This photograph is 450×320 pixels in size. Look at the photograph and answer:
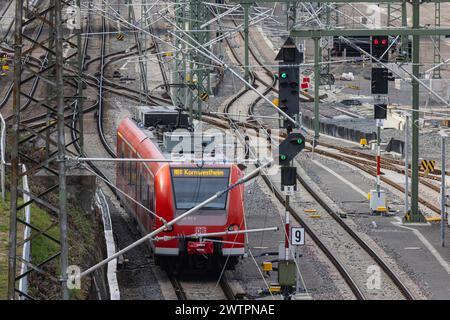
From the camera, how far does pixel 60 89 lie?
18.4 metres

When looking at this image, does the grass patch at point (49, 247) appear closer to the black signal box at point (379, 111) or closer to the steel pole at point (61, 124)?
the steel pole at point (61, 124)

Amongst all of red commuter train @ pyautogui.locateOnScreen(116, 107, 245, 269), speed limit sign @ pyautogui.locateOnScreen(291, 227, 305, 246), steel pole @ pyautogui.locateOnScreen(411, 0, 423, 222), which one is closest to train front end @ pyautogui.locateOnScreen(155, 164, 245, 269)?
red commuter train @ pyautogui.locateOnScreen(116, 107, 245, 269)

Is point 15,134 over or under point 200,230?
over

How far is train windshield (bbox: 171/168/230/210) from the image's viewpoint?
27.3 m

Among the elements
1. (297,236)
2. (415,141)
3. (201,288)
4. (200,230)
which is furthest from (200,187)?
(415,141)

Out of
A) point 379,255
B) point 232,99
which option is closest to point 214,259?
point 379,255

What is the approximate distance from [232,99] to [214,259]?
33.5 metres

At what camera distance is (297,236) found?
82.0ft

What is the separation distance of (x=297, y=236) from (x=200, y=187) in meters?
3.11

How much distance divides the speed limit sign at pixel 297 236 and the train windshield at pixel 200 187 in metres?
2.60

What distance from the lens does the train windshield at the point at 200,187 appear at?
1073 inches

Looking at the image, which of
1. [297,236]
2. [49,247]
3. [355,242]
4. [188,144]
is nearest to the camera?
[49,247]

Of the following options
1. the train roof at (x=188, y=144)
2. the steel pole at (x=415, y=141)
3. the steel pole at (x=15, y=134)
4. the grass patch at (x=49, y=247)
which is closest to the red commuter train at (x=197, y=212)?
the train roof at (x=188, y=144)

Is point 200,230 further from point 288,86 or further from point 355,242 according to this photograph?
point 355,242
